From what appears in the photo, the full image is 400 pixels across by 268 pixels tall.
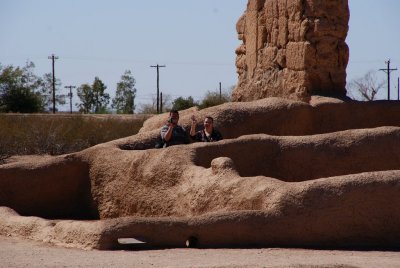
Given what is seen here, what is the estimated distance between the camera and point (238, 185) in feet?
36.1

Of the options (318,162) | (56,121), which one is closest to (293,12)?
(318,162)

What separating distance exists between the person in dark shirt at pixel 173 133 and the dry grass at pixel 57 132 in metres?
12.4

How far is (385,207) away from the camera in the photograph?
10406 millimetres

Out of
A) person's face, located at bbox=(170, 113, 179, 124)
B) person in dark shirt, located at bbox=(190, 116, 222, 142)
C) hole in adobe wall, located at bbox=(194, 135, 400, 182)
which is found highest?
person's face, located at bbox=(170, 113, 179, 124)

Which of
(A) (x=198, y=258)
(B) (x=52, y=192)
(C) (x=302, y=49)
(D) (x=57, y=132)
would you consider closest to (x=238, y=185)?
(A) (x=198, y=258)

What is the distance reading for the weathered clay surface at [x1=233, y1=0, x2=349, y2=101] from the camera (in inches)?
629

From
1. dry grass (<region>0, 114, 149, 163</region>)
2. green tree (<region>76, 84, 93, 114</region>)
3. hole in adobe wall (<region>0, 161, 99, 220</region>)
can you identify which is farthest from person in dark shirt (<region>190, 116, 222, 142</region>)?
green tree (<region>76, 84, 93, 114</region>)

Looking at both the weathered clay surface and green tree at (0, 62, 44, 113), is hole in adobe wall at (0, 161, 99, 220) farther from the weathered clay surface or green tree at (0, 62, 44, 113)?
green tree at (0, 62, 44, 113)

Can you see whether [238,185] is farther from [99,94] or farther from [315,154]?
[99,94]

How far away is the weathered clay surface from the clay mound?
692 millimetres

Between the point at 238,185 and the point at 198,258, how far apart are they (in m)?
1.63

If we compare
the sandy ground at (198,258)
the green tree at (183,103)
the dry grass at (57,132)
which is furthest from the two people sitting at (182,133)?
the green tree at (183,103)

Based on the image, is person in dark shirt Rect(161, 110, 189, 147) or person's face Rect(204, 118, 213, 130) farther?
person in dark shirt Rect(161, 110, 189, 147)

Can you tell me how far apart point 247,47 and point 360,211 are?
320 inches
